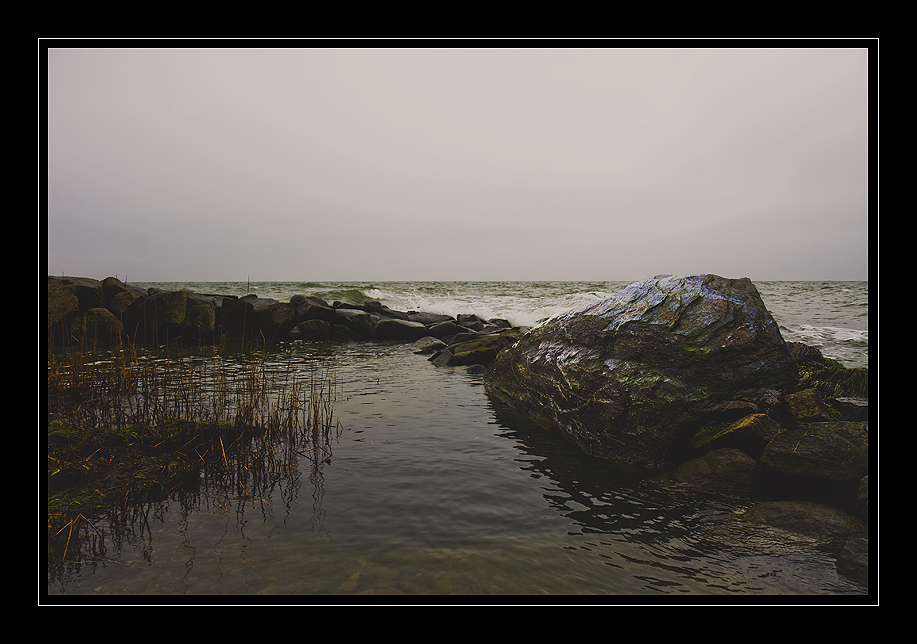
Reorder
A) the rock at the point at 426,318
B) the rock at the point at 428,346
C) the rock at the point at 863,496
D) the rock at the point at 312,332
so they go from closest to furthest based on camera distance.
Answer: the rock at the point at 863,496
the rock at the point at 428,346
the rock at the point at 312,332
the rock at the point at 426,318

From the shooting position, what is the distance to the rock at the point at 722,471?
193 inches

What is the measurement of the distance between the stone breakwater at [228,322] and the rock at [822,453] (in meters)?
9.09

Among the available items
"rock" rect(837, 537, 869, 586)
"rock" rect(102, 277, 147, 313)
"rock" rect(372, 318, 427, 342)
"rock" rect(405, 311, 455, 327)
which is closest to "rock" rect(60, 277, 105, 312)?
"rock" rect(102, 277, 147, 313)

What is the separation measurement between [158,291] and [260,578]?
1833cm

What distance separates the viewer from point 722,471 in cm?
498

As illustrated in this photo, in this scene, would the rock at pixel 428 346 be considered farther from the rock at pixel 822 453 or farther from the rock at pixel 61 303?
the rock at pixel 822 453

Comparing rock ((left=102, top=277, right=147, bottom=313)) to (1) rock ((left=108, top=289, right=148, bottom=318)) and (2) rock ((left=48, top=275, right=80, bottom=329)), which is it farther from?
(2) rock ((left=48, top=275, right=80, bottom=329))

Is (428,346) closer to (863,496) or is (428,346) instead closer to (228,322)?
(228,322)

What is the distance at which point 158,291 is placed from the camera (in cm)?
1794

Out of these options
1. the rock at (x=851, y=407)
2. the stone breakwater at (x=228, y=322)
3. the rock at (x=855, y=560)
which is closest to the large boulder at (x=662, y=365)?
the rock at (x=851, y=407)

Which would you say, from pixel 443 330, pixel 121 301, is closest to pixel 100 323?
pixel 121 301

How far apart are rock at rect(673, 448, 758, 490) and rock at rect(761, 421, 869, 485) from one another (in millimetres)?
202
